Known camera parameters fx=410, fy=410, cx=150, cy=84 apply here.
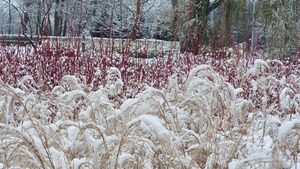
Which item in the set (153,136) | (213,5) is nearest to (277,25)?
(213,5)

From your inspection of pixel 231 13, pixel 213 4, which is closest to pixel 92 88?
pixel 231 13

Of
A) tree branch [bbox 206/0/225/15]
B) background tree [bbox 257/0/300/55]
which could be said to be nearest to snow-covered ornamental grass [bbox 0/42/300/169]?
background tree [bbox 257/0/300/55]

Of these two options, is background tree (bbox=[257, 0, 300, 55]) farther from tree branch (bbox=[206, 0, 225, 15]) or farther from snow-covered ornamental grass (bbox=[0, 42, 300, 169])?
snow-covered ornamental grass (bbox=[0, 42, 300, 169])

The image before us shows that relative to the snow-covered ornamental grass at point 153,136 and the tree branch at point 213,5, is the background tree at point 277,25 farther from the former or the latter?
the snow-covered ornamental grass at point 153,136

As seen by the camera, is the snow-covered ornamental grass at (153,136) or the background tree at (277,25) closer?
the snow-covered ornamental grass at (153,136)

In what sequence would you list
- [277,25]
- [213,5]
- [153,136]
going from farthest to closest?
[213,5] → [277,25] → [153,136]

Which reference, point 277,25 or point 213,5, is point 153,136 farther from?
point 213,5

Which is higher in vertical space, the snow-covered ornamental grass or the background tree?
the background tree

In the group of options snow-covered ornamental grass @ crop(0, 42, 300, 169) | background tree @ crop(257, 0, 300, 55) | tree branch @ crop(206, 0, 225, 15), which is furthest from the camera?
tree branch @ crop(206, 0, 225, 15)

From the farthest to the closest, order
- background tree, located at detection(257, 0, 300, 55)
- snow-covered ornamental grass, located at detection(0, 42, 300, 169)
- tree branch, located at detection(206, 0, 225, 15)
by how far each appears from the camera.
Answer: tree branch, located at detection(206, 0, 225, 15)
background tree, located at detection(257, 0, 300, 55)
snow-covered ornamental grass, located at detection(0, 42, 300, 169)

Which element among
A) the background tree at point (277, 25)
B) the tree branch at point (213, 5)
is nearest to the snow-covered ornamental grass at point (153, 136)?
the background tree at point (277, 25)

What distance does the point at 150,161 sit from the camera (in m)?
1.66

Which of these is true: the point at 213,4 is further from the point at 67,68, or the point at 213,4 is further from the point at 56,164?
the point at 56,164

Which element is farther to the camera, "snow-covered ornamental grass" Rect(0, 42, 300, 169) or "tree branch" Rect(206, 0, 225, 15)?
"tree branch" Rect(206, 0, 225, 15)
